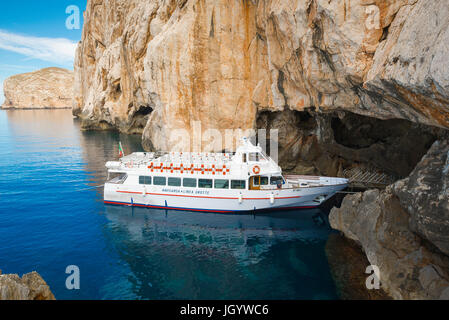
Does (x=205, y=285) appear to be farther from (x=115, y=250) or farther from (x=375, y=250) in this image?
(x=375, y=250)

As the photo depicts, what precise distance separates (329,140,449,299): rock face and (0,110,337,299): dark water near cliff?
120 inches

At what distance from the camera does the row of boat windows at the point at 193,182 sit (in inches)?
978

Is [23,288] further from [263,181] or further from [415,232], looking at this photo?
[263,181]

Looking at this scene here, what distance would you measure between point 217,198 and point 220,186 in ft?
3.50

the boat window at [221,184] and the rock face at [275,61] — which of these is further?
the boat window at [221,184]

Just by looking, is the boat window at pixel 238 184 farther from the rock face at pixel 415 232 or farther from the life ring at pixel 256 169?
the rock face at pixel 415 232

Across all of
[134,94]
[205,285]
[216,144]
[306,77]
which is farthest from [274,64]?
[134,94]

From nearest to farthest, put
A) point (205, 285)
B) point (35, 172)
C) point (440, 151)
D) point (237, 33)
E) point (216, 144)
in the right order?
point (440, 151) → point (205, 285) → point (237, 33) → point (216, 144) → point (35, 172)

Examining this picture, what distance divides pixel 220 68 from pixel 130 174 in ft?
49.5

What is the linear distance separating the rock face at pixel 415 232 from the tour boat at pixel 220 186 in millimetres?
8490

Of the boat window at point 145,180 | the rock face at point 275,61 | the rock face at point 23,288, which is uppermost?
the rock face at point 275,61

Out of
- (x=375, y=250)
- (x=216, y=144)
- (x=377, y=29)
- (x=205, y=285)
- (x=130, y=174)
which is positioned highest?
(x=377, y=29)

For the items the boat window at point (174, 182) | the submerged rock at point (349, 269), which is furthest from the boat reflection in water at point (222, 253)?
the boat window at point (174, 182)

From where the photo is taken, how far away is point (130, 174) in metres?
26.9
